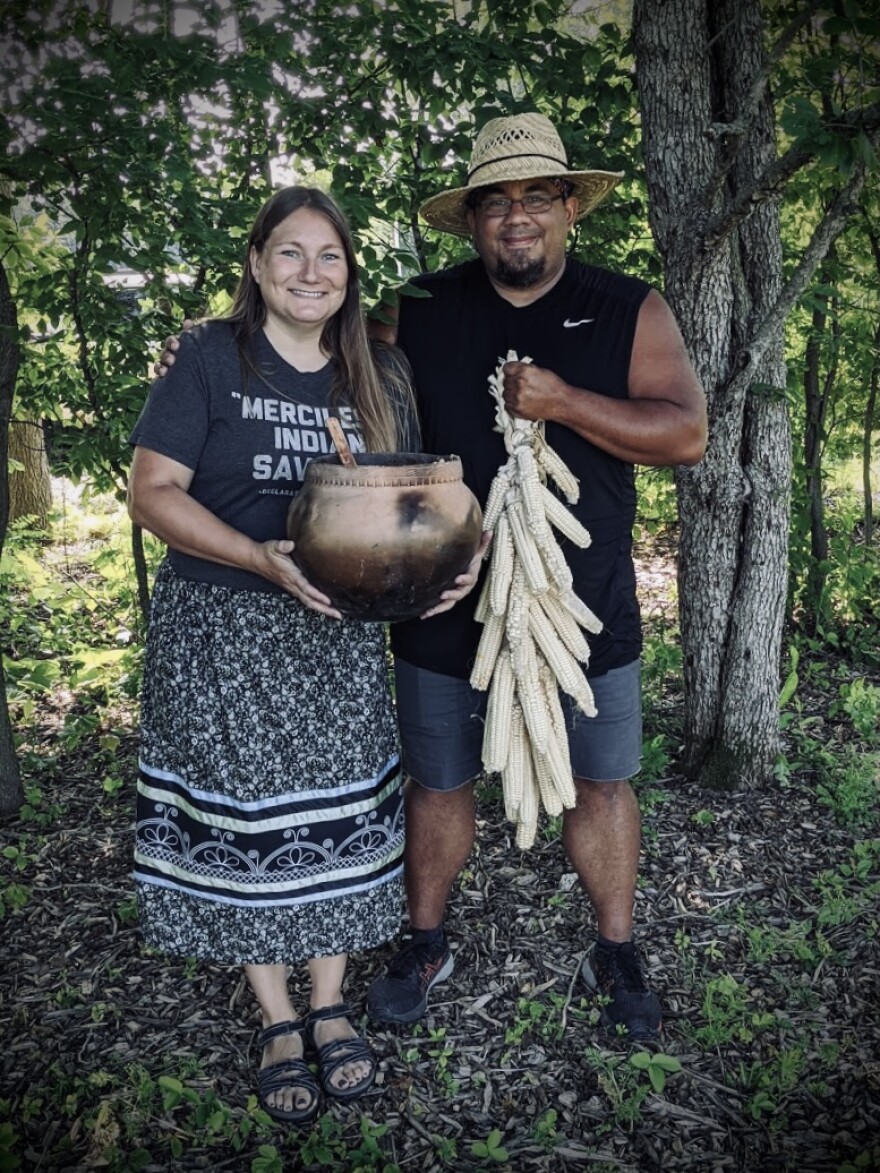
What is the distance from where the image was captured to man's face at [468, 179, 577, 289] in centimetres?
268

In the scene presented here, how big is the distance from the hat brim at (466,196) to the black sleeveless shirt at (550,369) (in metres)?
0.18

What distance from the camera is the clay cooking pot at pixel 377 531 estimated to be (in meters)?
2.21

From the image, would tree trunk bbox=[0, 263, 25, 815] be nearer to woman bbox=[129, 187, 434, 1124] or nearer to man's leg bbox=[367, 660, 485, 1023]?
woman bbox=[129, 187, 434, 1124]

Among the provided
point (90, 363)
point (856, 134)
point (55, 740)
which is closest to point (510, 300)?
point (856, 134)

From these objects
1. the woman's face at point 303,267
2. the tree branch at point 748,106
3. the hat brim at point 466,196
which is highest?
the tree branch at point 748,106

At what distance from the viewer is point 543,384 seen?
99.0 inches

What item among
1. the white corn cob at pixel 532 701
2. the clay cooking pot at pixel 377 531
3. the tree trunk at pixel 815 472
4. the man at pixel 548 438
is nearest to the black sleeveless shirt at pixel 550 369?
Answer: the man at pixel 548 438

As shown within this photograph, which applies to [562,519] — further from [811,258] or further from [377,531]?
[811,258]

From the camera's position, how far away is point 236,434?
2480 millimetres

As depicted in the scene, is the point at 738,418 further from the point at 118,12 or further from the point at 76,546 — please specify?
the point at 76,546

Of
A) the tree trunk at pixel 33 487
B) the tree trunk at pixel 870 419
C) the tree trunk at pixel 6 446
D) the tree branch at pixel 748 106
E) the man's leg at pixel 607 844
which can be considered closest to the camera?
the tree branch at pixel 748 106

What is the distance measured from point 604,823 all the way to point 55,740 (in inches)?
113

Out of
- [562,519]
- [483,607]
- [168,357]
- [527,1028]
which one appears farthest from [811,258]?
[527,1028]

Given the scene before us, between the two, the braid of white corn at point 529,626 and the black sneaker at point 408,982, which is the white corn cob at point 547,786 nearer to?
the braid of white corn at point 529,626
